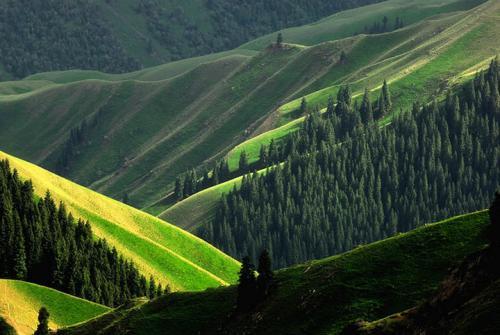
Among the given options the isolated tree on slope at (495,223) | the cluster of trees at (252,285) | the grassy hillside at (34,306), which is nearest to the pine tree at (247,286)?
the cluster of trees at (252,285)

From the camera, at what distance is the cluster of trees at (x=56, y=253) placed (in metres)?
170

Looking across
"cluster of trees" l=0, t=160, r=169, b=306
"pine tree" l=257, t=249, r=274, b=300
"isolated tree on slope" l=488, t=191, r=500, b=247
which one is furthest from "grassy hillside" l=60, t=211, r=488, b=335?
"cluster of trees" l=0, t=160, r=169, b=306

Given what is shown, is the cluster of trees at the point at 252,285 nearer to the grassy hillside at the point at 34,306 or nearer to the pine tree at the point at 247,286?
the pine tree at the point at 247,286

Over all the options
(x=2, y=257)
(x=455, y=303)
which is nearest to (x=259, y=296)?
(x=455, y=303)

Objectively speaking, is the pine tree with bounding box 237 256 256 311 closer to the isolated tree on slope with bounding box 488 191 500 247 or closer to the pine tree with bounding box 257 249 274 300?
the pine tree with bounding box 257 249 274 300

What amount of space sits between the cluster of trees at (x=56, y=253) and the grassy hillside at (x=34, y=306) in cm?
1960

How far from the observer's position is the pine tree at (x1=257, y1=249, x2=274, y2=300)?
327 ft

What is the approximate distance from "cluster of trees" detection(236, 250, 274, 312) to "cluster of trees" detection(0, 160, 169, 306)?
7438 centimetres

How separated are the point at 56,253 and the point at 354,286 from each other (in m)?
91.5

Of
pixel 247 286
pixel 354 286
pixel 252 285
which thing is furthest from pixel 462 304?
pixel 247 286

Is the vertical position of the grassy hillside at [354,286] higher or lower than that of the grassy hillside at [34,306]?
lower

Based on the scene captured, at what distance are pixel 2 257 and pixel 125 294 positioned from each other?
79.6ft

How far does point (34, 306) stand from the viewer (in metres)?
141

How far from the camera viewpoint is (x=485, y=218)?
95.3m
